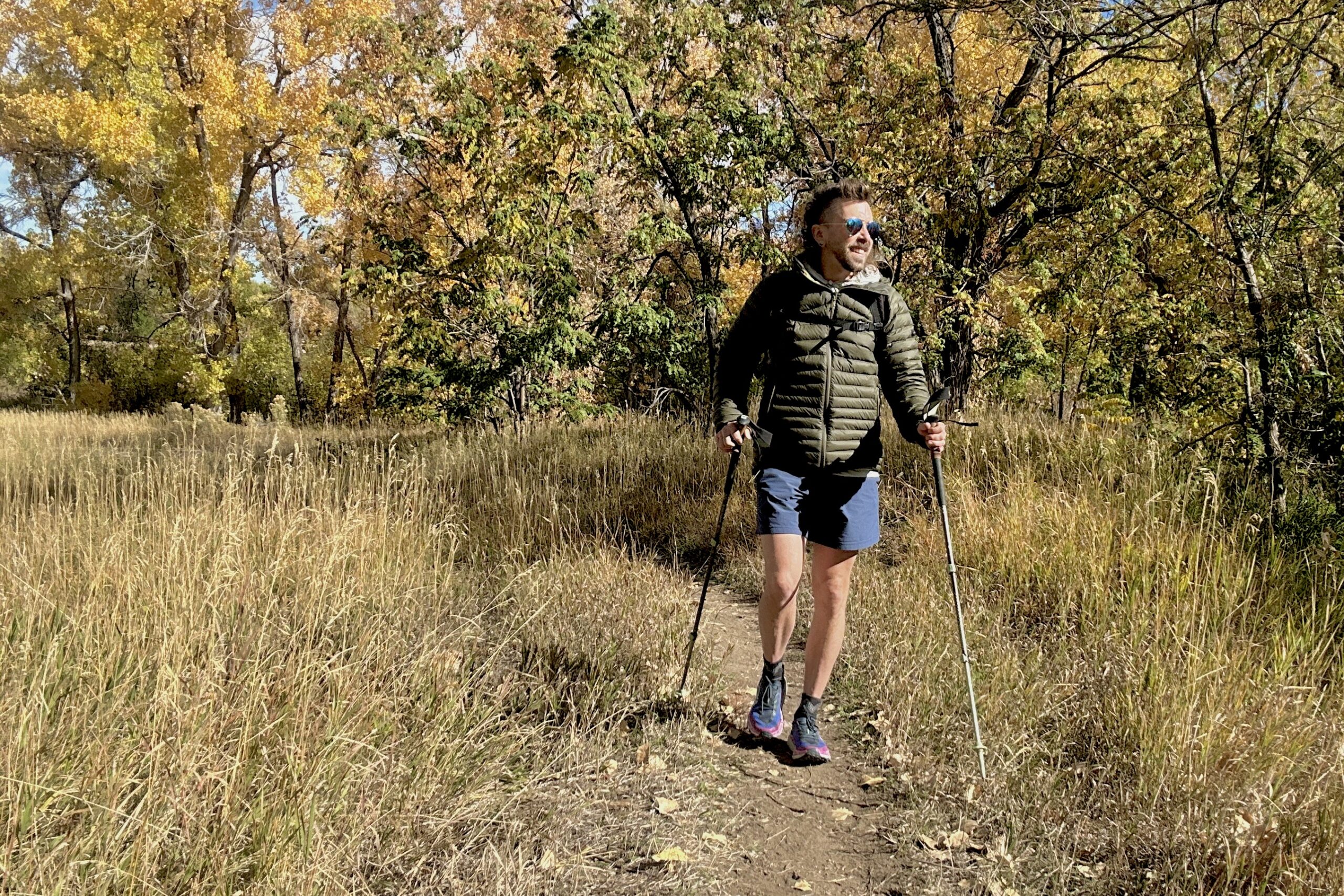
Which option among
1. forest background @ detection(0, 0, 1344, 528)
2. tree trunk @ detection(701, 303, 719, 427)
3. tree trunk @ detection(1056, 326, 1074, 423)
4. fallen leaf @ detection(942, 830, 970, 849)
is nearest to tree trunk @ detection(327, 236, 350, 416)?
forest background @ detection(0, 0, 1344, 528)

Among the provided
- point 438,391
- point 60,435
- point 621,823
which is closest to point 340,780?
point 621,823

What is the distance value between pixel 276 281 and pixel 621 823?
18.9m

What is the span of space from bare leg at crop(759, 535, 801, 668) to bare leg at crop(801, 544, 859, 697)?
0.19 feet

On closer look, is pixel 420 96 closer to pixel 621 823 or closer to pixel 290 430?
pixel 290 430

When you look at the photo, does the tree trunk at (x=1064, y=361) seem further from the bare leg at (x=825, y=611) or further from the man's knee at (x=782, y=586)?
the man's knee at (x=782, y=586)

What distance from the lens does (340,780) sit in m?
2.31

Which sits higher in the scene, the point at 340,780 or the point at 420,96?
the point at 420,96

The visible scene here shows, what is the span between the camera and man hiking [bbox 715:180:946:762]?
9.66 ft

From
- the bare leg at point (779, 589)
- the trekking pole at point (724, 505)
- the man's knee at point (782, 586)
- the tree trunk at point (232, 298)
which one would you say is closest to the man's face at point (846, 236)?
the trekking pole at point (724, 505)

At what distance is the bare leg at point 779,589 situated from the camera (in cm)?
295

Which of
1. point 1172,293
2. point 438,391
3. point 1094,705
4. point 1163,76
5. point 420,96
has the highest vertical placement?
point 1163,76

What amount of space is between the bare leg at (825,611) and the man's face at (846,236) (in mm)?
1076

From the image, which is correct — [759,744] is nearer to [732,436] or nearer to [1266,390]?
[732,436]

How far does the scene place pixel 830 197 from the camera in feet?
9.69
